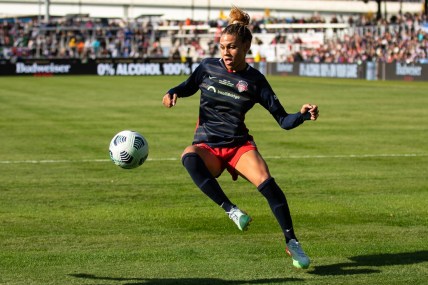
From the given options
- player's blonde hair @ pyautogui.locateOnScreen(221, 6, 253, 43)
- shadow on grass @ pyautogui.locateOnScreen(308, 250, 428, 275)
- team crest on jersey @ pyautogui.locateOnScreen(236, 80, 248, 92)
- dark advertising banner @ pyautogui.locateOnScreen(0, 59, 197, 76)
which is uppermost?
player's blonde hair @ pyautogui.locateOnScreen(221, 6, 253, 43)

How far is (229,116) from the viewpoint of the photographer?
9.32 metres

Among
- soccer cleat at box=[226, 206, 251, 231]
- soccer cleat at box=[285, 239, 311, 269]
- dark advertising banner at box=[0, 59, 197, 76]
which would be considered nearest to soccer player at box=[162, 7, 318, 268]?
soccer cleat at box=[226, 206, 251, 231]

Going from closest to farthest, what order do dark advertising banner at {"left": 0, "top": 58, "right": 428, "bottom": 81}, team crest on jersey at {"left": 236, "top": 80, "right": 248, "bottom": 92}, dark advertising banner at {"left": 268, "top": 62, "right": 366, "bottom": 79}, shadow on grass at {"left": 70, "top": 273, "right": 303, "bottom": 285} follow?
shadow on grass at {"left": 70, "top": 273, "right": 303, "bottom": 285} → team crest on jersey at {"left": 236, "top": 80, "right": 248, "bottom": 92} → dark advertising banner at {"left": 268, "top": 62, "right": 366, "bottom": 79} → dark advertising banner at {"left": 0, "top": 58, "right": 428, "bottom": 81}

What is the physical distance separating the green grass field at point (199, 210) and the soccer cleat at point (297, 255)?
0.10m

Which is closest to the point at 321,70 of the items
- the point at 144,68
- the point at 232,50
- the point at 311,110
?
the point at 144,68

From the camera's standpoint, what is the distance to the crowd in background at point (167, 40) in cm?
6094

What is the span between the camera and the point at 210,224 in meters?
11.0

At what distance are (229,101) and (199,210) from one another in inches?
121

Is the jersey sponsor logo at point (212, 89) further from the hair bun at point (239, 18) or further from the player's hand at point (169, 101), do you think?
the hair bun at point (239, 18)

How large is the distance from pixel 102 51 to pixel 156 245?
212ft

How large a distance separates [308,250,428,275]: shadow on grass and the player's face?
2.15 metres

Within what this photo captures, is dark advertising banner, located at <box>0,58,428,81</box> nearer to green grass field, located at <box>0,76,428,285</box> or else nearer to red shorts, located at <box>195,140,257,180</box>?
green grass field, located at <box>0,76,428,285</box>

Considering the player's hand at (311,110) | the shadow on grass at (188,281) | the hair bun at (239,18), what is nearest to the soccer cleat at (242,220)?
the shadow on grass at (188,281)

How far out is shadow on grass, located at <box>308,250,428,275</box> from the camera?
8469 mm
